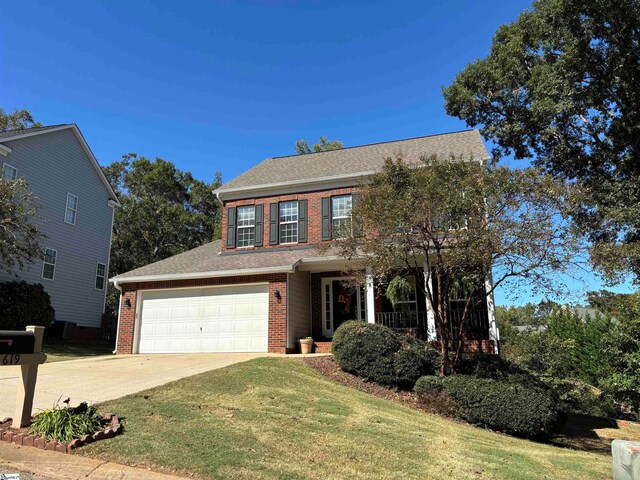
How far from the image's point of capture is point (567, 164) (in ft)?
63.7

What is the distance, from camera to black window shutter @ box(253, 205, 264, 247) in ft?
59.0

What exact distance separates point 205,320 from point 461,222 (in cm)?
963

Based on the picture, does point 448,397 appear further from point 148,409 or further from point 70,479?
point 70,479

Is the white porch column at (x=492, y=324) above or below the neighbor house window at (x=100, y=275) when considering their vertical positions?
below

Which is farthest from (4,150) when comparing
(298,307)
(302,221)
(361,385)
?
(361,385)

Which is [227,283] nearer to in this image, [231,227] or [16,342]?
[231,227]

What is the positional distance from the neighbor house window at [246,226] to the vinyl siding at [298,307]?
9.31 feet

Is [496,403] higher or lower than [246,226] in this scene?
lower

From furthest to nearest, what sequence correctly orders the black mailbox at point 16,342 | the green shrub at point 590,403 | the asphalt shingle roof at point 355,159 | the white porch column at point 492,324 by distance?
the asphalt shingle roof at point 355,159 → the green shrub at point 590,403 → the white porch column at point 492,324 → the black mailbox at point 16,342

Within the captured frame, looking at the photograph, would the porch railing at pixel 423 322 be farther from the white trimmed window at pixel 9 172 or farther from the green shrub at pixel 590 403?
the white trimmed window at pixel 9 172

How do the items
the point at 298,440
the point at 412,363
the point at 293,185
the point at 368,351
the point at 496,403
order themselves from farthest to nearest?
the point at 293,185, the point at 368,351, the point at 412,363, the point at 496,403, the point at 298,440

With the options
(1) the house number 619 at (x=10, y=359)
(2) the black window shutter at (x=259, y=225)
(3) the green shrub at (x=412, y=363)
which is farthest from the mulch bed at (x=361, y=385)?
(1) the house number 619 at (x=10, y=359)

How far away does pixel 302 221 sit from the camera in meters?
17.5

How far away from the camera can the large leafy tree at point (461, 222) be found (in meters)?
10.0
